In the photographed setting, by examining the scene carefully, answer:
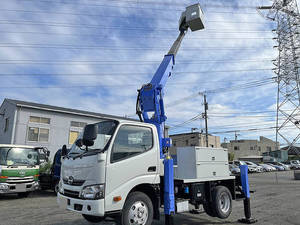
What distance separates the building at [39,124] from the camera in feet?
→ 65.8

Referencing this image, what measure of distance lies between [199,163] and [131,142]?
1.97 m

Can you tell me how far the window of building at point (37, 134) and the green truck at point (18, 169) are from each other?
1006 cm

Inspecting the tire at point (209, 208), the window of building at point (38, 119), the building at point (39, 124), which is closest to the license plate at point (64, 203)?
the tire at point (209, 208)

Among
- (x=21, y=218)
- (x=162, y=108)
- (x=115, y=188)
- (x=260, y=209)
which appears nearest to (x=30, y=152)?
(x=21, y=218)

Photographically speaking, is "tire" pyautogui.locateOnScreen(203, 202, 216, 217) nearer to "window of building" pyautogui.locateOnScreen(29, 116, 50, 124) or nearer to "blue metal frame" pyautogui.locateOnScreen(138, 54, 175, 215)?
"blue metal frame" pyautogui.locateOnScreen(138, 54, 175, 215)

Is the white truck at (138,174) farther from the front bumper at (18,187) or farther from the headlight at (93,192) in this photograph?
the front bumper at (18,187)

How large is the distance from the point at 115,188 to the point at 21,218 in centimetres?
451

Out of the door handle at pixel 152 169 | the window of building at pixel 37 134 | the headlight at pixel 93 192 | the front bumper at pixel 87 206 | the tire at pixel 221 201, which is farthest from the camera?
the window of building at pixel 37 134

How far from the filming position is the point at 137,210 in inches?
185

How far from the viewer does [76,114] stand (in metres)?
23.5

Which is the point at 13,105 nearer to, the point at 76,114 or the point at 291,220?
the point at 76,114

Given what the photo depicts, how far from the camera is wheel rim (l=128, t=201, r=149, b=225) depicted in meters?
4.59

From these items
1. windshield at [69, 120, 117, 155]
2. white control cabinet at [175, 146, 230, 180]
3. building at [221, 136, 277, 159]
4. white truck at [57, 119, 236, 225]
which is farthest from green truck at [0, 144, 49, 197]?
building at [221, 136, 277, 159]

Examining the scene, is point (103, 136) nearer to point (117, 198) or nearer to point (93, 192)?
point (93, 192)
